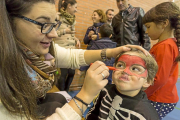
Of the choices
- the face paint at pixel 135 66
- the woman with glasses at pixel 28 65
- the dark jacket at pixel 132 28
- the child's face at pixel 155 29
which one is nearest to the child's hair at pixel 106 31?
the dark jacket at pixel 132 28

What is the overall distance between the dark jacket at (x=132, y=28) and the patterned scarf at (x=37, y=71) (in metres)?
1.43

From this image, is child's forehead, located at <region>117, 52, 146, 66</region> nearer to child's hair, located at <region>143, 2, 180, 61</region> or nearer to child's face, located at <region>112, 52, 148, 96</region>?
child's face, located at <region>112, 52, 148, 96</region>

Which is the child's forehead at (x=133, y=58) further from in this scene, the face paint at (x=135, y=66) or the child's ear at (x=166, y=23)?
the child's ear at (x=166, y=23)

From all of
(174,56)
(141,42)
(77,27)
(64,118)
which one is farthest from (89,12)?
(64,118)

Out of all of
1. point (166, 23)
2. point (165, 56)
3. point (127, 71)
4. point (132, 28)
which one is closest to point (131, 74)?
point (127, 71)

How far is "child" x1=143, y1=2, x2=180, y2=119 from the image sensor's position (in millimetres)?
1062

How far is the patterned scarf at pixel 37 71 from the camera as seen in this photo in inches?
31.3

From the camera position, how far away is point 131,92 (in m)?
0.84

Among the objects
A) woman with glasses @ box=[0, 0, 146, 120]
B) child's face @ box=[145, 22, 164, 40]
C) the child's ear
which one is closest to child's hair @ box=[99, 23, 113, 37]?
child's face @ box=[145, 22, 164, 40]

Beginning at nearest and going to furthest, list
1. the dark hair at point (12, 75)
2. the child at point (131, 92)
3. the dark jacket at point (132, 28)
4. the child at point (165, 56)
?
the dark hair at point (12, 75), the child at point (131, 92), the child at point (165, 56), the dark jacket at point (132, 28)

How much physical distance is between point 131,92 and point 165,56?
478 millimetres

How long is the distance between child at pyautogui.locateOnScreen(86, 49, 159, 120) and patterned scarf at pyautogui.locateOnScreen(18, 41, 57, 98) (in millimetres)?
439

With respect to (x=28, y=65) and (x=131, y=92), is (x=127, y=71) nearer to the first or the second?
(x=131, y=92)

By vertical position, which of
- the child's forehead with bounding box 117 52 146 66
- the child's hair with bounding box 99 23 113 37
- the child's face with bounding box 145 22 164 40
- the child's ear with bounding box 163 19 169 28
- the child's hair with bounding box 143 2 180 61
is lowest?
the child's forehead with bounding box 117 52 146 66
